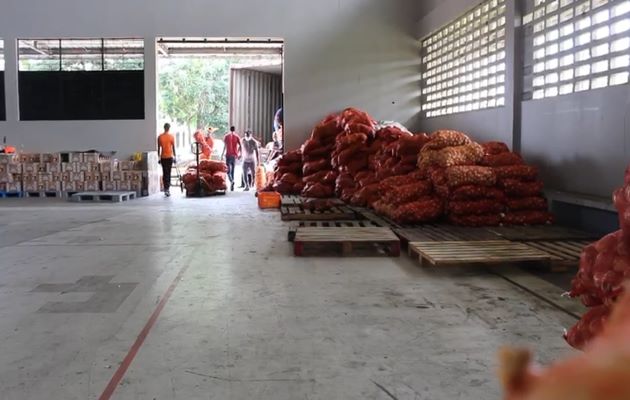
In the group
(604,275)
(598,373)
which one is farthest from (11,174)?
(598,373)

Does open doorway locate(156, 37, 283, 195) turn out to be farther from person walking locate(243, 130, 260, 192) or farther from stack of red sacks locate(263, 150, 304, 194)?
stack of red sacks locate(263, 150, 304, 194)

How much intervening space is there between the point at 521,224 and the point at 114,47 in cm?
1131

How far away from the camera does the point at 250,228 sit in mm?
8523

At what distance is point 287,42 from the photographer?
14.7 meters

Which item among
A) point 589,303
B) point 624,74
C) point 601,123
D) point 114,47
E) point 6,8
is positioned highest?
point 6,8

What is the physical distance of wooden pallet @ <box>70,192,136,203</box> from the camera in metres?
13.2

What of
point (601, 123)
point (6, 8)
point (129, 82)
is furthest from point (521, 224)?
point (6, 8)

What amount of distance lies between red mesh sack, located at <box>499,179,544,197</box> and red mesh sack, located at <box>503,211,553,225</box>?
0.81ft

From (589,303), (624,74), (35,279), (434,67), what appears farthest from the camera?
(434,67)

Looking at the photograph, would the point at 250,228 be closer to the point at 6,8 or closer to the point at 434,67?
the point at 434,67

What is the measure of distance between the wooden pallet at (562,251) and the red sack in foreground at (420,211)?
1591 mm

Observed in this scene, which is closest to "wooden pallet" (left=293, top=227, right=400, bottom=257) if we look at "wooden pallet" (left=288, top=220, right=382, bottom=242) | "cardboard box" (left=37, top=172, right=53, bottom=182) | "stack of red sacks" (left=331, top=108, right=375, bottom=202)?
"wooden pallet" (left=288, top=220, right=382, bottom=242)

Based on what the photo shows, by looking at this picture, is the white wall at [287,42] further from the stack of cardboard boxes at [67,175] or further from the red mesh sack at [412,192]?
the red mesh sack at [412,192]

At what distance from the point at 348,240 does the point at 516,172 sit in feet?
8.67
